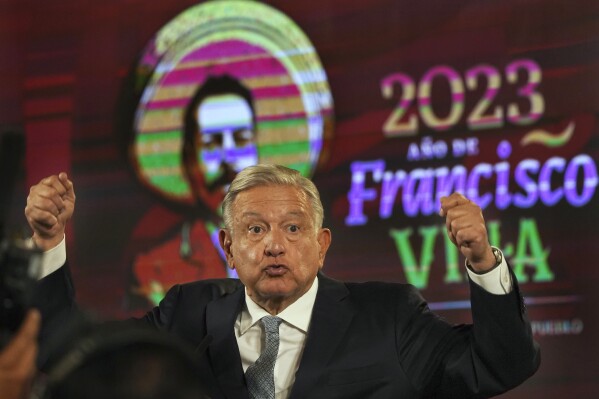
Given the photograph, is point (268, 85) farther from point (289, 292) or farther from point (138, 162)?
point (289, 292)

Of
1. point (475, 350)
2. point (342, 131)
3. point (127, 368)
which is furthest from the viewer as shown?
point (342, 131)

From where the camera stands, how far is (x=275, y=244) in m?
2.52

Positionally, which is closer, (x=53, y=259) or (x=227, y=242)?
(x=53, y=259)

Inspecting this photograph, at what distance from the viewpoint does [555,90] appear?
3.95 metres

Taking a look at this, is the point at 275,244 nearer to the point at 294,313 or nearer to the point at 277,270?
the point at 277,270

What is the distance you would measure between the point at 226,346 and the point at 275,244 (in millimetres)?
284

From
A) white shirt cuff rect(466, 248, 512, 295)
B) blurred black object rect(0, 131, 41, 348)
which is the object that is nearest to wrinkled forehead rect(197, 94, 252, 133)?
white shirt cuff rect(466, 248, 512, 295)

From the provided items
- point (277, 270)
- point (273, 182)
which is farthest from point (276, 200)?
point (277, 270)

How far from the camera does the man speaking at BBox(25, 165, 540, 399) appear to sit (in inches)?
89.7

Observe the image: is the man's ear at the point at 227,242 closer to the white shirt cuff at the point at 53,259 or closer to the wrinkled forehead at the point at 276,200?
the wrinkled forehead at the point at 276,200

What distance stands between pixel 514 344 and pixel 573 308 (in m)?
1.70

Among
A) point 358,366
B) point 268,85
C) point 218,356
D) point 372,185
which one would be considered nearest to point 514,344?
point 358,366

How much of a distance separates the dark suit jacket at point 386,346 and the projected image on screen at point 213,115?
69.1 inches

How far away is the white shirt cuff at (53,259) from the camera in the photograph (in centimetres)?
239
